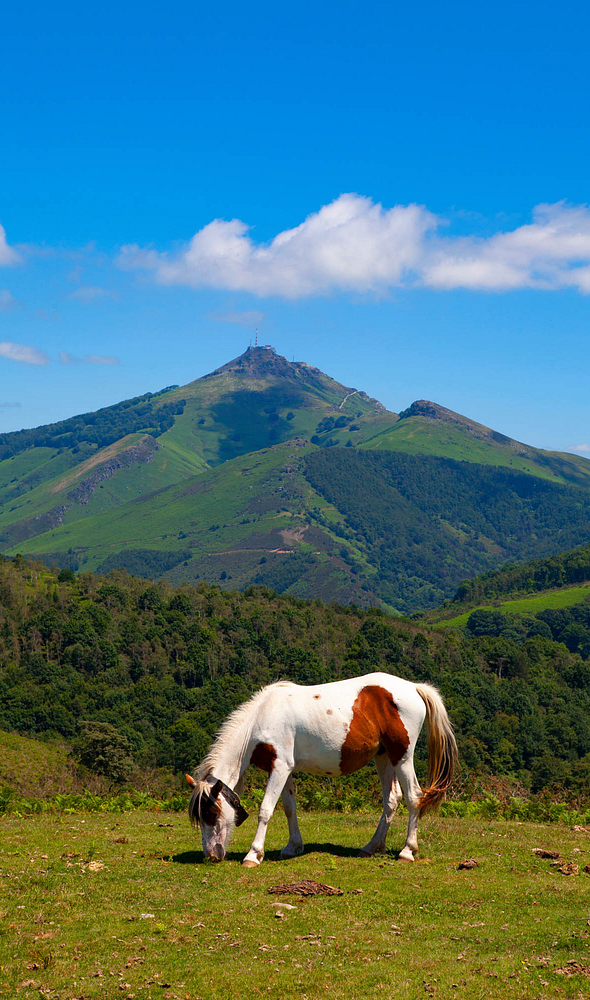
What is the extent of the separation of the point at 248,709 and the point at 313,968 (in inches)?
249

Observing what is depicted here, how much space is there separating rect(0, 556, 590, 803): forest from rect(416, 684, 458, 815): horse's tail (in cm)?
6426

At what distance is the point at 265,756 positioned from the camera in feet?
49.3

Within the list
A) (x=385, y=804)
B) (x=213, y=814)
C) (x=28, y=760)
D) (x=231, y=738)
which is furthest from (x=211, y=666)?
(x=213, y=814)

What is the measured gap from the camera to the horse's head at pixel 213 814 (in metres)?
14.6

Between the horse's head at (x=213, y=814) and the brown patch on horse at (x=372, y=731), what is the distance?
2.40m

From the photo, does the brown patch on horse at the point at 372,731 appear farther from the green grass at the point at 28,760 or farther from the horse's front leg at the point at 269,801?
the green grass at the point at 28,760

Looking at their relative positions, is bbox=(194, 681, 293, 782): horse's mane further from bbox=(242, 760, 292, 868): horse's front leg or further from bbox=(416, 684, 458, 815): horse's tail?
bbox=(416, 684, 458, 815): horse's tail

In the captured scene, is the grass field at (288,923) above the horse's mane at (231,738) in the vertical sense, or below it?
below

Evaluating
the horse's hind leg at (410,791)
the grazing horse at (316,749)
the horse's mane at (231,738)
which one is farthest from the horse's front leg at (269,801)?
the horse's hind leg at (410,791)

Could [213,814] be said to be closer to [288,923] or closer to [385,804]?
[385,804]

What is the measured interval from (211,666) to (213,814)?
105 m

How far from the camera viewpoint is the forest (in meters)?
91.4

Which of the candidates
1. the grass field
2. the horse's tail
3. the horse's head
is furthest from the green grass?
the horse's tail

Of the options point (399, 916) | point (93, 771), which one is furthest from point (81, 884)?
point (93, 771)
